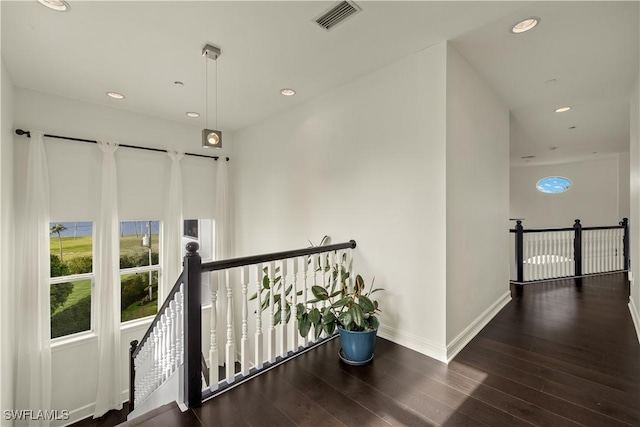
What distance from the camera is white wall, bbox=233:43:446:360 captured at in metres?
2.50

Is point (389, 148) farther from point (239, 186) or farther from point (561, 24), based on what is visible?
point (239, 186)

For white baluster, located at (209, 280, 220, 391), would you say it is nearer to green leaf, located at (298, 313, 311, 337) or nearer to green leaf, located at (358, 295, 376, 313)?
green leaf, located at (298, 313, 311, 337)

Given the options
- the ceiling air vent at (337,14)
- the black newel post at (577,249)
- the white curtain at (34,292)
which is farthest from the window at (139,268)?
the black newel post at (577,249)

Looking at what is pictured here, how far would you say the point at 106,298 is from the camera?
377 centimetres

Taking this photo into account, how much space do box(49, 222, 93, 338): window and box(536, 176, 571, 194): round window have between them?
441 inches

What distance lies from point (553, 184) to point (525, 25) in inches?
332

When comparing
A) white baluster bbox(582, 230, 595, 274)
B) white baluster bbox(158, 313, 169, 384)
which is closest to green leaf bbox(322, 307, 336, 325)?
white baluster bbox(158, 313, 169, 384)

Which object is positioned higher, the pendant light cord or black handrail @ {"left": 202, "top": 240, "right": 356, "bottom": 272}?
the pendant light cord

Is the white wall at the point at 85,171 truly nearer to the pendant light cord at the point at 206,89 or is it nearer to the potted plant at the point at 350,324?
the pendant light cord at the point at 206,89

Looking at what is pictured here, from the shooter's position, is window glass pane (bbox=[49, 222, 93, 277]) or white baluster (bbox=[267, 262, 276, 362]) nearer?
white baluster (bbox=[267, 262, 276, 362])

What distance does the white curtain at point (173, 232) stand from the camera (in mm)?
4332

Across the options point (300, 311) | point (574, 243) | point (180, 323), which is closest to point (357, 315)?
point (300, 311)

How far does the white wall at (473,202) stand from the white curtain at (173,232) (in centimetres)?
384

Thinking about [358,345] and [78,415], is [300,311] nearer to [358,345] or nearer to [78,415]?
[358,345]
